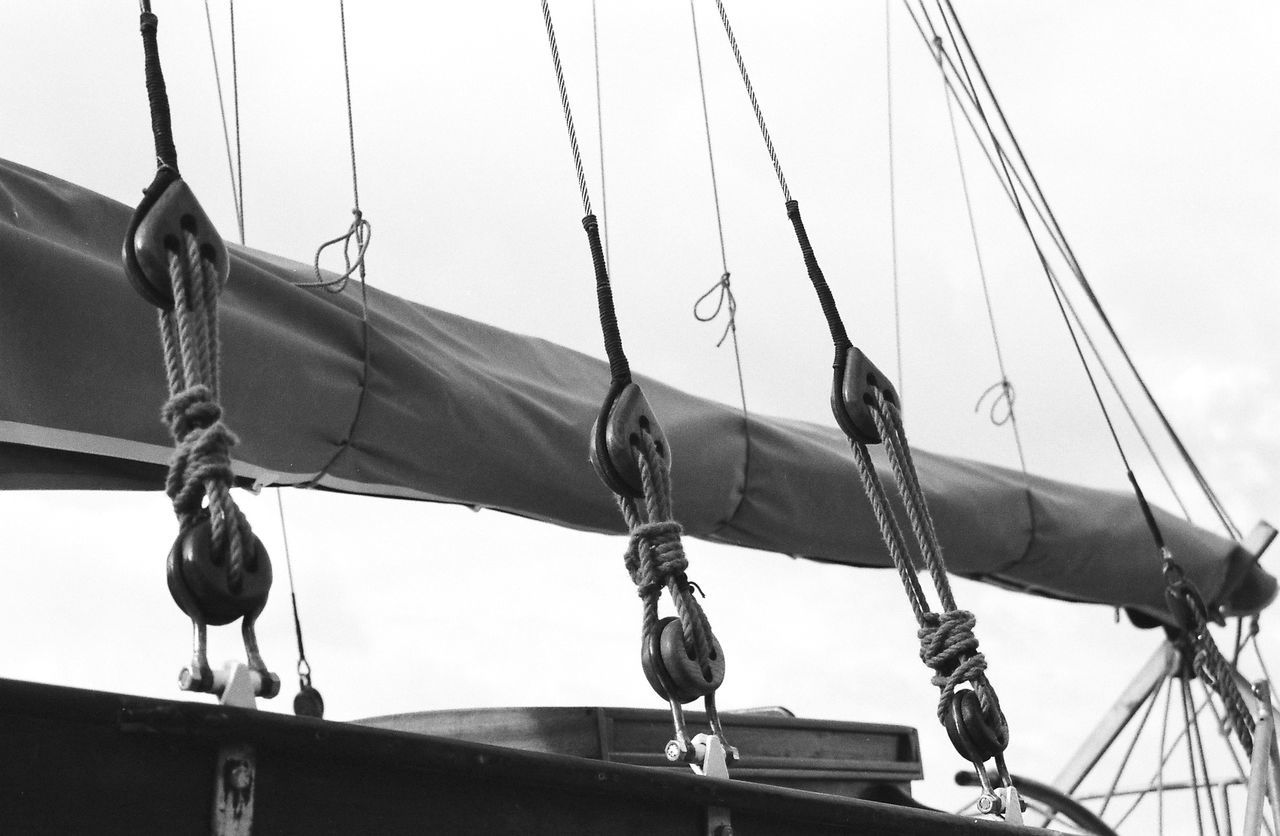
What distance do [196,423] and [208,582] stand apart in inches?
7.0

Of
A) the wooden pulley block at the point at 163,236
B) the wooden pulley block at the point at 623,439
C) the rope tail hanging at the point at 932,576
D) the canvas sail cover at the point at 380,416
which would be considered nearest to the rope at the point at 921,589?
the rope tail hanging at the point at 932,576

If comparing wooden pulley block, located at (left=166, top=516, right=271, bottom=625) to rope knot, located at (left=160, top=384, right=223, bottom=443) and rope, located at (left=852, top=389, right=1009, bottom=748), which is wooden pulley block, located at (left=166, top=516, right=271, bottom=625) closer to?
rope knot, located at (left=160, top=384, right=223, bottom=443)

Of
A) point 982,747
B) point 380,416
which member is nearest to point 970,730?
point 982,747

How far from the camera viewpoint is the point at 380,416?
3152 mm

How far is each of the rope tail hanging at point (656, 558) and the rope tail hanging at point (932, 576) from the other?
0.52 metres

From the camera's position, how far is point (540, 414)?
3.45 metres

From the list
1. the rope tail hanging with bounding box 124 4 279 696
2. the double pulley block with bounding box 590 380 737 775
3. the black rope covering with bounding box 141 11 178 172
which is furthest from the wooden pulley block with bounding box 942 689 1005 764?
the black rope covering with bounding box 141 11 178 172

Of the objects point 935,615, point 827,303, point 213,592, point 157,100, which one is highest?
point 827,303

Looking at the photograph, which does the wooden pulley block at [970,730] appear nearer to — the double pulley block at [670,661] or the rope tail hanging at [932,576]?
the rope tail hanging at [932,576]

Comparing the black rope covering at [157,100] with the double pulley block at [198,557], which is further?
the black rope covering at [157,100]

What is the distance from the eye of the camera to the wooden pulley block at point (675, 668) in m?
2.02

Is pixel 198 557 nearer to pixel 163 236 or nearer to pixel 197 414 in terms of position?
pixel 197 414

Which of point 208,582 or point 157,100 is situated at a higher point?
point 157,100

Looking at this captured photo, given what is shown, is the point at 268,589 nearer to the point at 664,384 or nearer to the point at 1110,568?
the point at 664,384
